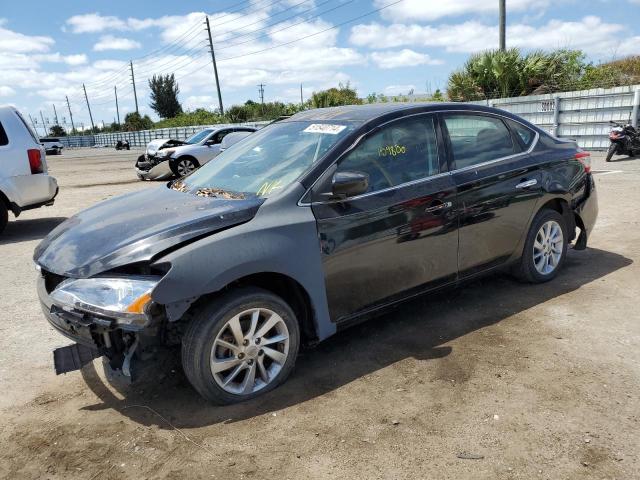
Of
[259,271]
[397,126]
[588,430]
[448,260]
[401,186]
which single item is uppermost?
[397,126]

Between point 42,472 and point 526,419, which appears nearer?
point 42,472

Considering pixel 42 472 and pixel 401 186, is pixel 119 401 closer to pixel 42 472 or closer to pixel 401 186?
pixel 42 472

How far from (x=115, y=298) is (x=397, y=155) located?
2.07 metres

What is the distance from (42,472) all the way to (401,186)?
8.65 ft

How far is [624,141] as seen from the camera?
13.1 m

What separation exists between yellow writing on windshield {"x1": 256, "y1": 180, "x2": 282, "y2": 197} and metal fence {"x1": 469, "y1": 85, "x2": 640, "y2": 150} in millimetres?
14030

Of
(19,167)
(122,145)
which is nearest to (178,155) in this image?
(19,167)

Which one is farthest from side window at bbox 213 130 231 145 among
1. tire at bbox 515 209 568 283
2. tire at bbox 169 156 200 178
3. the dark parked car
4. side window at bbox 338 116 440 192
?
side window at bbox 338 116 440 192

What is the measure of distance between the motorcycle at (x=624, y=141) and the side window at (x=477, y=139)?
34.3ft

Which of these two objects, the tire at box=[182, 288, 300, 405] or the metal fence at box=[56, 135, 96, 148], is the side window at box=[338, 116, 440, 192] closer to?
the tire at box=[182, 288, 300, 405]

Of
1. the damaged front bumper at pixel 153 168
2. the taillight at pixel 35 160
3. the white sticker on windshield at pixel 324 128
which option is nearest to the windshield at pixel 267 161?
the white sticker on windshield at pixel 324 128

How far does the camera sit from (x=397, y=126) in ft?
12.4

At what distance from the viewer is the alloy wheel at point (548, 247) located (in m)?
4.65

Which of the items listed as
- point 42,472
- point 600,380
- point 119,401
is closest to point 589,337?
point 600,380
